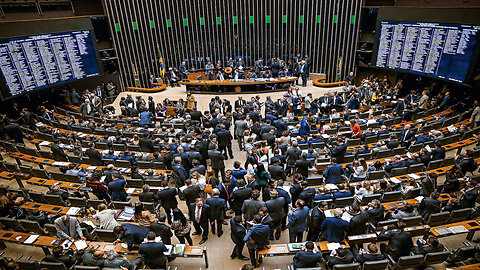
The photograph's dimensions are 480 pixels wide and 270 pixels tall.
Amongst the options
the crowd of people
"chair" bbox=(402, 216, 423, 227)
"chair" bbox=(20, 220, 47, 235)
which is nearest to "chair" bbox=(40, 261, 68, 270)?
the crowd of people

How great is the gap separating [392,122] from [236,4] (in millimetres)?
12246

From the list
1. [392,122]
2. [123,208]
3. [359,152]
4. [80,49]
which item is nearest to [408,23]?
[392,122]

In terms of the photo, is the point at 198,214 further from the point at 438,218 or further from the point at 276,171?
the point at 438,218

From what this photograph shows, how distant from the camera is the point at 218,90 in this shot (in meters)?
16.4

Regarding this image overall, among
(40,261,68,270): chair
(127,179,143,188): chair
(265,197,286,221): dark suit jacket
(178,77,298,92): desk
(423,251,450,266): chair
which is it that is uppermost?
(178,77,298,92): desk

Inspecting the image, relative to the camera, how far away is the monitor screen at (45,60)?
11562mm

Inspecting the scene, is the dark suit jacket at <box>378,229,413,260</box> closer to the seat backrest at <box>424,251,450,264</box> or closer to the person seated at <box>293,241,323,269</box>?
the seat backrest at <box>424,251,450,264</box>

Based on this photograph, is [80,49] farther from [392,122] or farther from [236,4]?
[392,122]

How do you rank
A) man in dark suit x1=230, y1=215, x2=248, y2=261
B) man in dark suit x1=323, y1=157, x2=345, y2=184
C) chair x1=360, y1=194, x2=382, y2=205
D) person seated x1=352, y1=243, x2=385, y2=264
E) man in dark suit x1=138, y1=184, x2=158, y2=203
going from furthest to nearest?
man in dark suit x1=323, y1=157, x2=345, y2=184
chair x1=360, y1=194, x2=382, y2=205
man in dark suit x1=138, y1=184, x2=158, y2=203
man in dark suit x1=230, y1=215, x2=248, y2=261
person seated x1=352, y1=243, x2=385, y2=264

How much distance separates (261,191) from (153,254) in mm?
3625

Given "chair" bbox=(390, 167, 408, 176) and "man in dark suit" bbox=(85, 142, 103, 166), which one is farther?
"man in dark suit" bbox=(85, 142, 103, 166)

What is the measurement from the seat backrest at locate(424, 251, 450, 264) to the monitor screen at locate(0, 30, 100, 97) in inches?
575

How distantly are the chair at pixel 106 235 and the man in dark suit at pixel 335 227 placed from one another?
4.10 meters

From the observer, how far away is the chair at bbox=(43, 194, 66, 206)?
6.77 m
